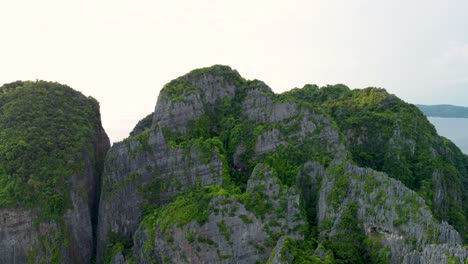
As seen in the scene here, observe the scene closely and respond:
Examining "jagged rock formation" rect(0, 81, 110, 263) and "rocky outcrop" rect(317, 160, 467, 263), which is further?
"jagged rock formation" rect(0, 81, 110, 263)

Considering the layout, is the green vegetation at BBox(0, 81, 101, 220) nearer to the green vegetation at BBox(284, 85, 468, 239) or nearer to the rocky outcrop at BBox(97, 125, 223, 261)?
the rocky outcrop at BBox(97, 125, 223, 261)

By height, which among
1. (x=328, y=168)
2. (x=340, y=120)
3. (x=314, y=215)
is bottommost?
(x=314, y=215)

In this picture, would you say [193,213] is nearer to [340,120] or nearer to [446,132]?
[340,120]

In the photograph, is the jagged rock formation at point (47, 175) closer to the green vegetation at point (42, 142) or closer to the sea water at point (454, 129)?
the green vegetation at point (42, 142)

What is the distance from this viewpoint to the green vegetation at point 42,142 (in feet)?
122

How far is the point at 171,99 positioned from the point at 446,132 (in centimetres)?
10292

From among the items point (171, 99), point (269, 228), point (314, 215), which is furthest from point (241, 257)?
point (171, 99)

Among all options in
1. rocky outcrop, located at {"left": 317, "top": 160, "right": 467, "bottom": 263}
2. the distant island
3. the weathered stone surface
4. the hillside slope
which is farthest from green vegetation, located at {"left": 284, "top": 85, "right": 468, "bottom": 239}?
the distant island

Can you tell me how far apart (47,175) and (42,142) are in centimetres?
329

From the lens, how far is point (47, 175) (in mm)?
38344

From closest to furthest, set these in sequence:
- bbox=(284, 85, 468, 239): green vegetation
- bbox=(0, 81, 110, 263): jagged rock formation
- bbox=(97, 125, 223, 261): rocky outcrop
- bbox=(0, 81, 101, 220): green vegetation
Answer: bbox=(0, 81, 110, 263): jagged rock formation < bbox=(0, 81, 101, 220): green vegetation < bbox=(97, 125, 223, 261): rocky outcrop < bbox=(284, 85, 468, 239): green vegetation

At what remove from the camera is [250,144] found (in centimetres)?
4059

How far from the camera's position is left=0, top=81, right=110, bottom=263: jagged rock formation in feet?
119

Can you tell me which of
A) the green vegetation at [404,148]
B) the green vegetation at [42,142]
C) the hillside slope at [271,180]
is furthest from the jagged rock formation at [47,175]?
the green vegetation at [404,148]
